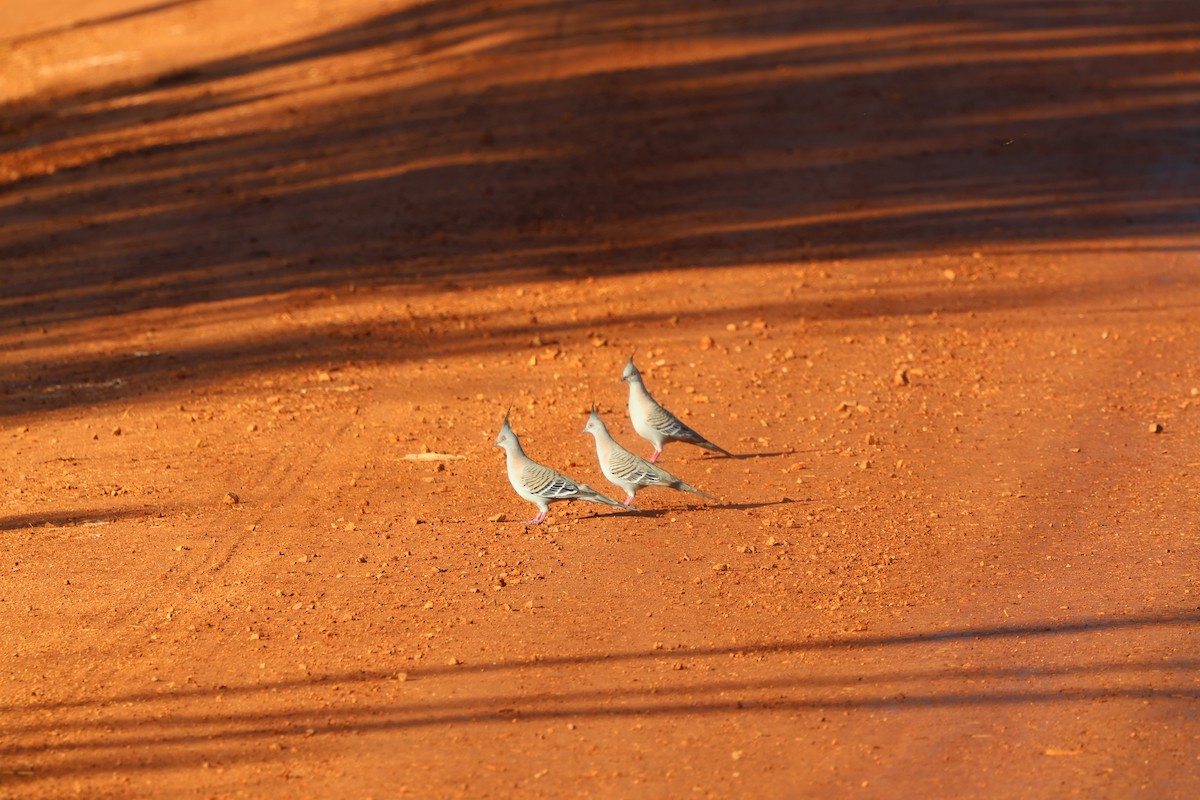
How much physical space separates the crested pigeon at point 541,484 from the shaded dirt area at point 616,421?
0.90ft

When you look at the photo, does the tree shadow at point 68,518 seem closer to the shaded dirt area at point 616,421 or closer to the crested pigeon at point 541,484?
the shaded dirt area at point 616,421

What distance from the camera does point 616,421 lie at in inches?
402

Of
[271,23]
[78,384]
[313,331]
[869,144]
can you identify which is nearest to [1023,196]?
[869,144]

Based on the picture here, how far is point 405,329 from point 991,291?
484cm

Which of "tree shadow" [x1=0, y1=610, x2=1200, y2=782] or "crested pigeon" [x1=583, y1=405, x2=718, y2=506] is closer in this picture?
"tree shadow" [x1=0, y1=610, x2=1200, y2=782]

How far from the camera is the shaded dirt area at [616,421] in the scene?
250 inches

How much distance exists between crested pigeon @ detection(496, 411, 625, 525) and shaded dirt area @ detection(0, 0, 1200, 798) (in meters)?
0.28

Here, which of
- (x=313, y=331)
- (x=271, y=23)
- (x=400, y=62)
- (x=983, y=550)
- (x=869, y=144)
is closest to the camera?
(x=983, y=550)

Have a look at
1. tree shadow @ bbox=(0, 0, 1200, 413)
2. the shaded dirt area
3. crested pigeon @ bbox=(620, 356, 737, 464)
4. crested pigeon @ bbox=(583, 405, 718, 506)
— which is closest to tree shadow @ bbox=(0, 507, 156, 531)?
the shaded dirt area

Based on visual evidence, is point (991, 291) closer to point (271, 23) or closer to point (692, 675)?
point (692, 675)

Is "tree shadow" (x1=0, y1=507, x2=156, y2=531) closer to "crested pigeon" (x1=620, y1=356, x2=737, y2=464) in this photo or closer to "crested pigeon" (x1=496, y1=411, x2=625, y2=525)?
"crested pigeon" (x1=496, y1=411, x2=625, y2=525)

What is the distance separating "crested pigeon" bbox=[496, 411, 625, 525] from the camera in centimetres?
791

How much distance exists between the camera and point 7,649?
710 cm

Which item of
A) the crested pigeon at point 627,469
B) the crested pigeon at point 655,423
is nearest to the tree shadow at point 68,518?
the crested pigeon at point 627,469
